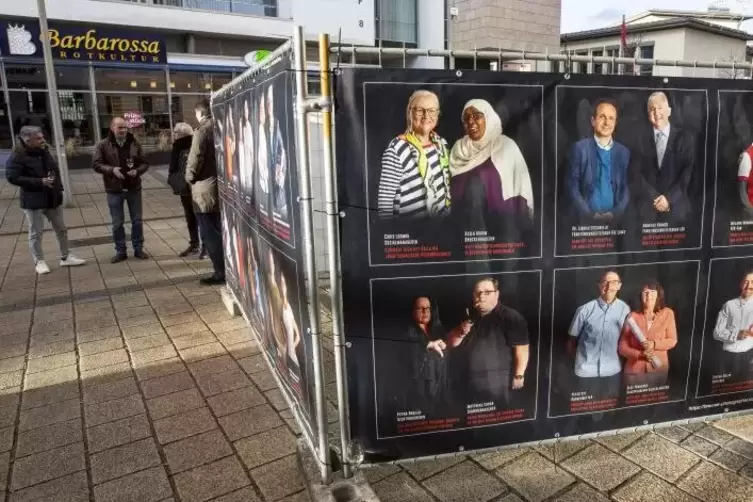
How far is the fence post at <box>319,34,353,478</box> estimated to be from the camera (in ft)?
7.54

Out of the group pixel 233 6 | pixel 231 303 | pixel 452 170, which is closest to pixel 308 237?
pixel 452 170

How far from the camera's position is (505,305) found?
2664 mm

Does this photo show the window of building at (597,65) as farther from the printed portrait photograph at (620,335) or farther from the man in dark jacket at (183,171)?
the man in dark jacket at (183,171)

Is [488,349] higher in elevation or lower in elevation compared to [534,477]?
higher

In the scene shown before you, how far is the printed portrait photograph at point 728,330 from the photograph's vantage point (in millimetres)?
2945

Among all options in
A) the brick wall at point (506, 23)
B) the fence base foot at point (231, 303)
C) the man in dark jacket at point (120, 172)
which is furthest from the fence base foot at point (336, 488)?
the brick wall at point (506, 23)

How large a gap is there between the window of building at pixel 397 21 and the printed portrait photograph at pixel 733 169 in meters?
25.3

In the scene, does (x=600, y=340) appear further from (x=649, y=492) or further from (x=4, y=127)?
(x=4, y=127)

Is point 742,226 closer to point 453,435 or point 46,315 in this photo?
point 453,435

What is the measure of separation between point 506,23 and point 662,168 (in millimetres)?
27165

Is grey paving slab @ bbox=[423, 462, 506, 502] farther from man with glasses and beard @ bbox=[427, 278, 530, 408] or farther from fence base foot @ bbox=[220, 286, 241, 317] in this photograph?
fence base foot @ bbox=[220, 286, 241, 317]

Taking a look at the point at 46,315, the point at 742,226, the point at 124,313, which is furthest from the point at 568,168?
the point at 46,315

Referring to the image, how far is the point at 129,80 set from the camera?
2136 centimetres

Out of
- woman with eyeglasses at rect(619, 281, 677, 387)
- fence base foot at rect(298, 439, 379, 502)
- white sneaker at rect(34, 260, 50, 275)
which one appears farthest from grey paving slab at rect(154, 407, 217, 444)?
white sneaker at rect(34, 260, 50, 275)
